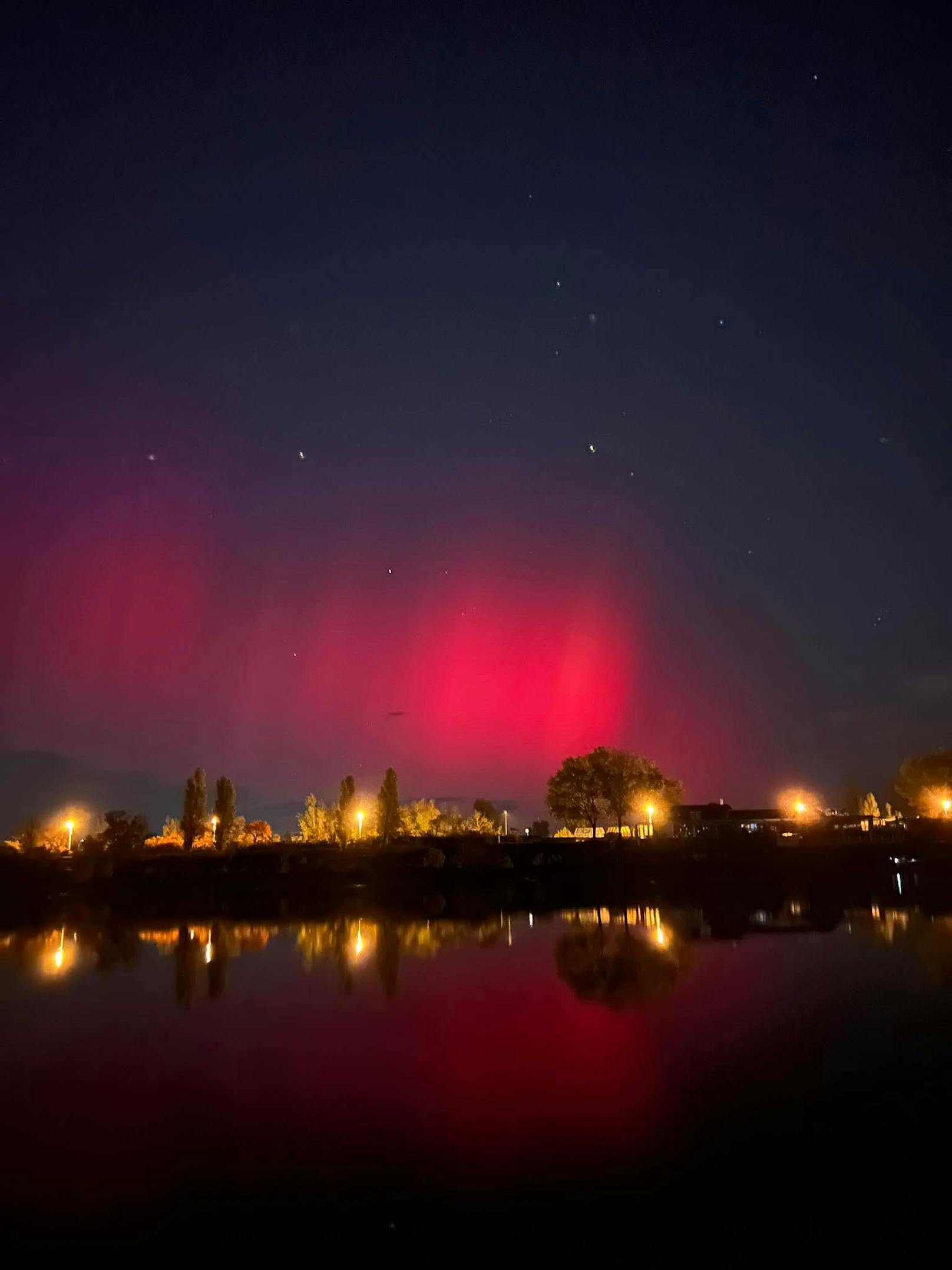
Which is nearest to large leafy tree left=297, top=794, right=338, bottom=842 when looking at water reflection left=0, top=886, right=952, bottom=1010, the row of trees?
the row of trees

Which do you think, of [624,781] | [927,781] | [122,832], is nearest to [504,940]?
[122,832]

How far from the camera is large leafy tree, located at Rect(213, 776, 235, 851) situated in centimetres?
7081

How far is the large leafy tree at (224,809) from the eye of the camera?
2788 inches

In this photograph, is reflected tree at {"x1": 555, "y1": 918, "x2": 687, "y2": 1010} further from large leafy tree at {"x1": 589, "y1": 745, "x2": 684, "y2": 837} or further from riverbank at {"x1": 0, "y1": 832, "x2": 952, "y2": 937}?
large leafy tree at {"x1": 589, "y1": 745, "x2": 684, "y2": 837}

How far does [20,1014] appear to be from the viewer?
17000 millimetres

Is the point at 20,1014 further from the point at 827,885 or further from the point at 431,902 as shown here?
the point at 827,885

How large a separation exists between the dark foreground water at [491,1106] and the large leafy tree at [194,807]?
157 ft

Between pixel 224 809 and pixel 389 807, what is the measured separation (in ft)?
45.3

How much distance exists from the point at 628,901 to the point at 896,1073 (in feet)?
90.8

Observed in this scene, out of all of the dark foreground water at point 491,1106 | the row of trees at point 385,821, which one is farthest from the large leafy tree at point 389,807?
the dark foreground water at point 491,1106

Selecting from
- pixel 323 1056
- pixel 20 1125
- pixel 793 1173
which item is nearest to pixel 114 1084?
pixel 20 1125

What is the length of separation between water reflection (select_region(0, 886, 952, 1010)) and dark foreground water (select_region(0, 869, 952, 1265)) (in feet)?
1.05

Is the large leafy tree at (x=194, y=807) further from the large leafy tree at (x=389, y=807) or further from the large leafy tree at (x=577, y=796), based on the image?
the large leafy tree at (x=577, y=796)

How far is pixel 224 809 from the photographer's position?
7119cm
